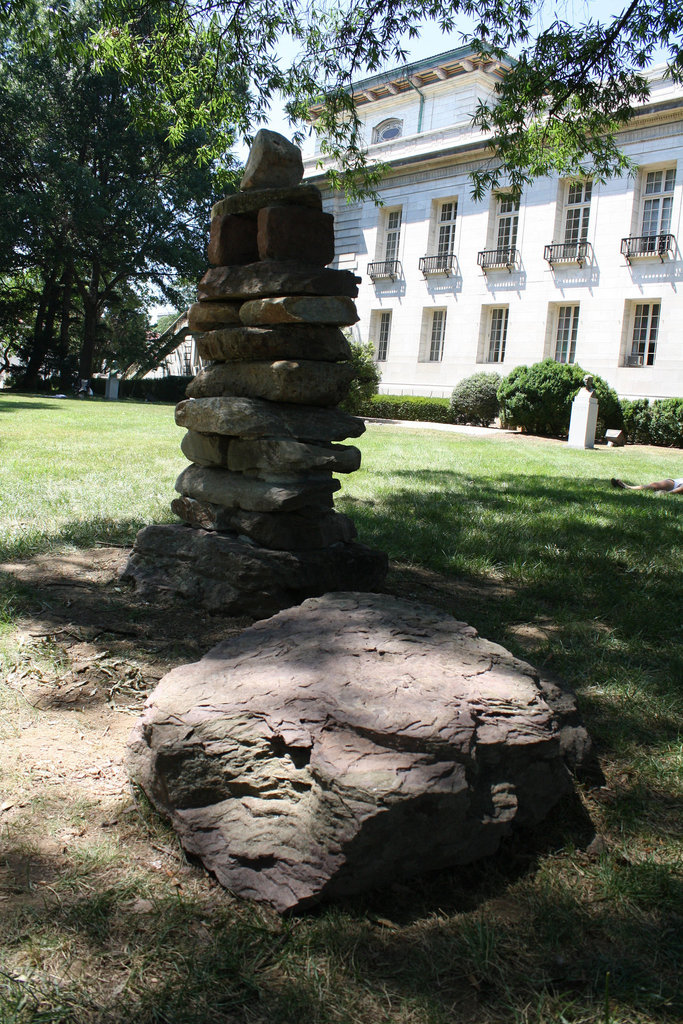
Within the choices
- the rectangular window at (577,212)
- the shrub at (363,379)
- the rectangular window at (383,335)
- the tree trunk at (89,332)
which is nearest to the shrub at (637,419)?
the rectangular window at (577,212)

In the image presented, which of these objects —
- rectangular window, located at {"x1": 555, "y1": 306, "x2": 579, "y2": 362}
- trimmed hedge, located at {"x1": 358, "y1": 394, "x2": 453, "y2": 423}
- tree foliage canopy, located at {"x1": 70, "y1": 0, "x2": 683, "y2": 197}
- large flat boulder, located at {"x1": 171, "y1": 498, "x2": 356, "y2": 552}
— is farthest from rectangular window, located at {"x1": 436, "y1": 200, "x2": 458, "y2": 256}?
large flat boulder, located at {"x1": 171, "y1": 498, "x2": 356, "y2": 552}

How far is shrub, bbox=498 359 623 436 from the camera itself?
20.5m

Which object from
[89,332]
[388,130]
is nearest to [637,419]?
[388,130]

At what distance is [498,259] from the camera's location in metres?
28.0

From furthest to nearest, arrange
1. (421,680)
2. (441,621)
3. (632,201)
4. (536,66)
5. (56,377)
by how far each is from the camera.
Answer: (56,377), (632,201), (536,66), (441,621), (421,680)

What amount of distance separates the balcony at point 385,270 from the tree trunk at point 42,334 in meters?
13.9

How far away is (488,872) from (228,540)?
2.63 meters

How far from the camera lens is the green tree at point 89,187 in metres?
27.8

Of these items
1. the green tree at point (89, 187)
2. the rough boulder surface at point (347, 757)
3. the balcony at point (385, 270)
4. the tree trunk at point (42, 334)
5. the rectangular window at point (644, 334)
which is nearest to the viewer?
the rough boulder surface at point (347, 757)

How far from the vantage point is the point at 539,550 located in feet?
20.6

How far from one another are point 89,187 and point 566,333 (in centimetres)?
1797

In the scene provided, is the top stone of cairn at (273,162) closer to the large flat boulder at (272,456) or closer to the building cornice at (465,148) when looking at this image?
the large flat boulder at (272,456)

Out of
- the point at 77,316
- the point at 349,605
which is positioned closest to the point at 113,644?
the point at 349,605

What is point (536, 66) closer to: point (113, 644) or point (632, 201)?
point (113, 644)
